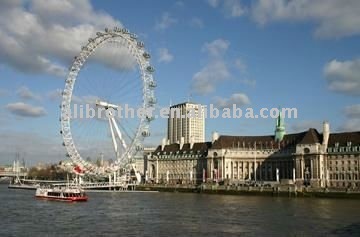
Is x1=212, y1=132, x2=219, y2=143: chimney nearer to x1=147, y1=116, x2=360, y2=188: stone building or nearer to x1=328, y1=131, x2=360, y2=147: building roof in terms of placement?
x1=147, y1=116, x2=360, y2=188: stone building

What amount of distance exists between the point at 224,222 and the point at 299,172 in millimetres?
69575

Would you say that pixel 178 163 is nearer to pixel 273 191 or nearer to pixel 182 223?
pixel 273 191

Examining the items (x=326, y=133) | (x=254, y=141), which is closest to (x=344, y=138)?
(x=326, y=133)

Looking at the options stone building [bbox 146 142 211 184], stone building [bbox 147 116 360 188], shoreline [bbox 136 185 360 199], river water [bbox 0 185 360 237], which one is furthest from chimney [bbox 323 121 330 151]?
river water [bbox 0 185 360 237]

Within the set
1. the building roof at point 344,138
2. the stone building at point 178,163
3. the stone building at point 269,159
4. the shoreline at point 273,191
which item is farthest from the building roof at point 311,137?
the stone building at point 178,163

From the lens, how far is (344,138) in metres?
108

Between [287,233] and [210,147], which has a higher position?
[210,147]

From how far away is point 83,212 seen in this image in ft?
183

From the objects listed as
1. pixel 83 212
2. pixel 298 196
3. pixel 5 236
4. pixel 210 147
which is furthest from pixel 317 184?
pixel 5 236

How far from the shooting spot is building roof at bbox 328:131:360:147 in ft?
347

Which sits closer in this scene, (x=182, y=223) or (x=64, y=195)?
(x=182, y=223)

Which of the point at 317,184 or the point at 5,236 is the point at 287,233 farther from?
the point at 317,184

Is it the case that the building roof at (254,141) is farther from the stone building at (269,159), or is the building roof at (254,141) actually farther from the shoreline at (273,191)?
the shoreline at (273,191)

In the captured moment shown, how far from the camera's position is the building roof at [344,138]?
105644 millimetres
